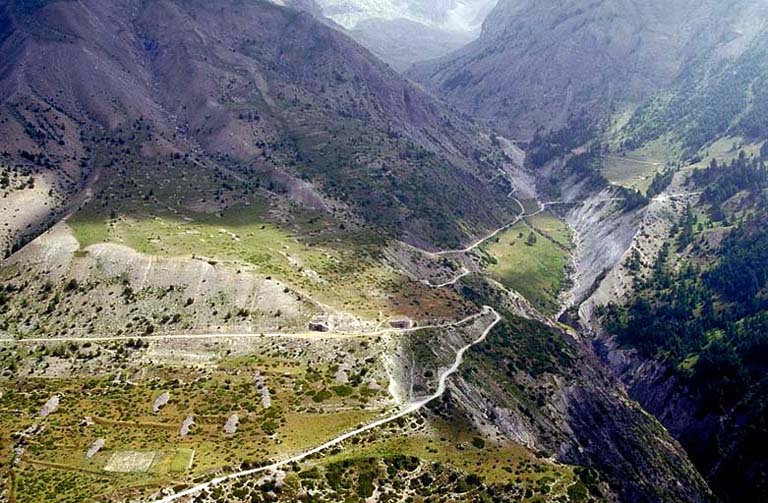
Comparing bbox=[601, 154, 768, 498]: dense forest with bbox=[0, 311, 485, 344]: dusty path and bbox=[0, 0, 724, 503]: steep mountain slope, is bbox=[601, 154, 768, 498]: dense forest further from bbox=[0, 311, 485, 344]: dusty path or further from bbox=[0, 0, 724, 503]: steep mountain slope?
bbox=[0, 311, 485, 344]: dusty path

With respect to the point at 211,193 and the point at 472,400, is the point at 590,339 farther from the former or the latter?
the point at 211,193

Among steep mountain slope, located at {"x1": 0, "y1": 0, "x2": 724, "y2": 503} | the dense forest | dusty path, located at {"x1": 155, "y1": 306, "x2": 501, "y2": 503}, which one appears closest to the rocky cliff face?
steep mountain slope, located at {"x1": 0, "y1": 0, "x2": 724, "y2": 503}

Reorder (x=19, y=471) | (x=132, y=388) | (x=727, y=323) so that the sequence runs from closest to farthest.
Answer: (x=19, y=471)
(x=132, y=388)
(x=727, y=323)

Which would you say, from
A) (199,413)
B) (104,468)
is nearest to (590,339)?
(199,413)

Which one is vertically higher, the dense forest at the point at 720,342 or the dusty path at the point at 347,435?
the dense forest at the point at 720,342

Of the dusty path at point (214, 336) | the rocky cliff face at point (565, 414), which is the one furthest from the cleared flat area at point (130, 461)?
the rocky cliff face at point (565, 414)

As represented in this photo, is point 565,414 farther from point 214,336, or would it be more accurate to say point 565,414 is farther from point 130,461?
point 130,461

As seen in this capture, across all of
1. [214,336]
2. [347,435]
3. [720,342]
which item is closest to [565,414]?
[347,435]

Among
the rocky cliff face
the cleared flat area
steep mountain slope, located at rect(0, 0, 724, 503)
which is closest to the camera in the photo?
the cleared flat area

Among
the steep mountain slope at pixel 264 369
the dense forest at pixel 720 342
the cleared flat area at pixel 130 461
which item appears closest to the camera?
the cleared flat area at pixel 130 461

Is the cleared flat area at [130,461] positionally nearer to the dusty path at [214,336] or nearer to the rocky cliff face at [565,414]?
the dusty path at [214,336]

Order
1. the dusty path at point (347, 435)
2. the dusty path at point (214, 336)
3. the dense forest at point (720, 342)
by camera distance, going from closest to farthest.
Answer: the dusty path at point (347, 435) → the dusty path at point (214, 336) → the dense forest at point (720, 342)
